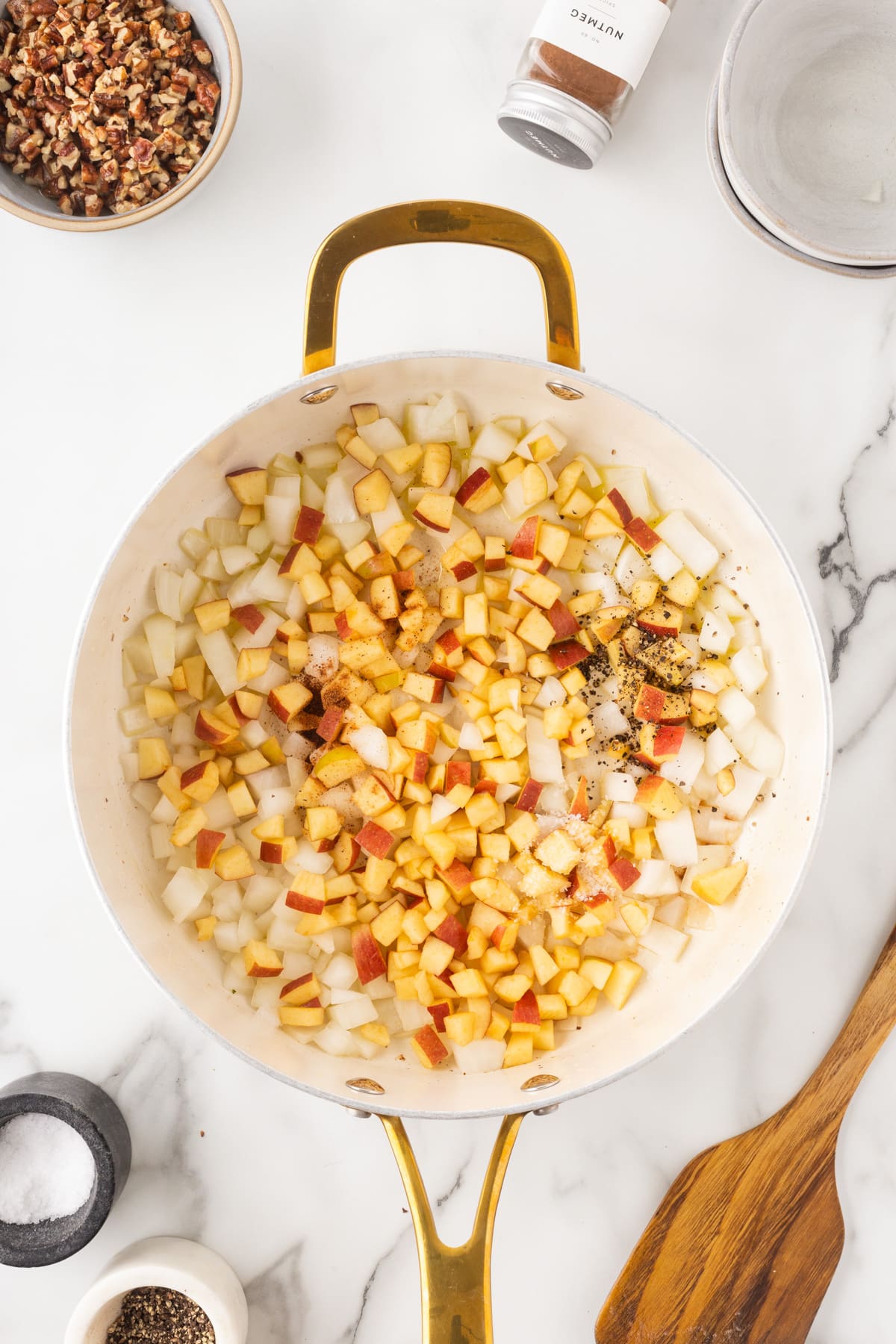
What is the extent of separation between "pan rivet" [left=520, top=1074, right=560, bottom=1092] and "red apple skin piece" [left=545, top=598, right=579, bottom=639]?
0.56 meters

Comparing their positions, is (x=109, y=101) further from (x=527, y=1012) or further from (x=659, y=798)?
(x=527, y=1012)

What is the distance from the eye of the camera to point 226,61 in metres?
1.18

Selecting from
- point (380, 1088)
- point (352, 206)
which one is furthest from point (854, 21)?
point (380, 1088)

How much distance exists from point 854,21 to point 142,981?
1603 millimetres

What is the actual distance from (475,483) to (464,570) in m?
0.12

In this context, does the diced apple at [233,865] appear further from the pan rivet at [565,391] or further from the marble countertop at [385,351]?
the pan rivet at [565,391]

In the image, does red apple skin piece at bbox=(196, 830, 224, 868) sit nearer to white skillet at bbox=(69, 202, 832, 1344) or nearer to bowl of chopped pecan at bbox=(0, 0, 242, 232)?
white skillet at bbox=(69, 202, 832, 1344)

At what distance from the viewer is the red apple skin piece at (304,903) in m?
1.22

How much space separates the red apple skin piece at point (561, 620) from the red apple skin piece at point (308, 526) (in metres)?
0.32

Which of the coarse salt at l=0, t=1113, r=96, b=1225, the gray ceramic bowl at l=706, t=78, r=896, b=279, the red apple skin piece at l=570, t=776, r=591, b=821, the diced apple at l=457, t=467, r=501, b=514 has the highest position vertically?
the gray ceramic bowl at l=706, t=78, r=896, b=279

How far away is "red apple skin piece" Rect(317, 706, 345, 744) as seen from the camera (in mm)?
1235

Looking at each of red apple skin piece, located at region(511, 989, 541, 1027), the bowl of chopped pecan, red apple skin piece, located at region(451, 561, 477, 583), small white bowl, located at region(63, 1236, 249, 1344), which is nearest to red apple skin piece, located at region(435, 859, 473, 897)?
red apple skin piece, located at region(511, 989, 541, 1027)

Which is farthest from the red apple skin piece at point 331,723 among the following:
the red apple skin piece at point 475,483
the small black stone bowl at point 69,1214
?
the small black stone bowl at point 69,1214

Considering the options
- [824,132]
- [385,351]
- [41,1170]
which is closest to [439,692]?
[385,351]
